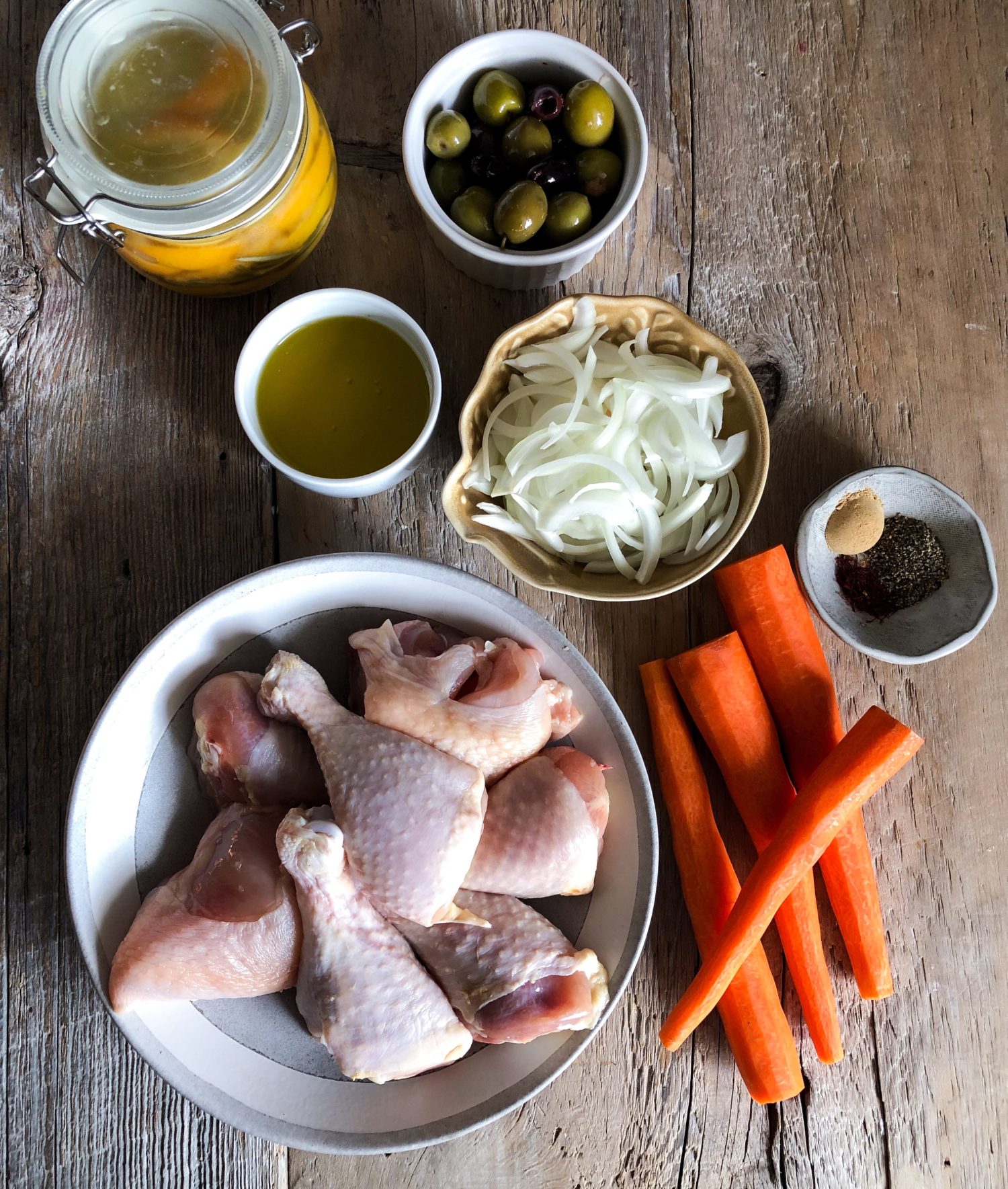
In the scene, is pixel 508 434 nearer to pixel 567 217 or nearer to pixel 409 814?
pixel 567 217

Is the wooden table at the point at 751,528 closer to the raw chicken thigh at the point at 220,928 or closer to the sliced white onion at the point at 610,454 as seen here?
the sliced white onion at the point at 610,454

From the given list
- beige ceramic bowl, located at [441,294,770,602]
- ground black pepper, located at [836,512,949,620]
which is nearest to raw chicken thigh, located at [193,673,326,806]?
beige ceramic bowl, located at [441,294,770,602]

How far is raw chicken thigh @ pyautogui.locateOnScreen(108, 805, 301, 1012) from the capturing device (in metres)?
1.08

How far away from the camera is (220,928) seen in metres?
1.11

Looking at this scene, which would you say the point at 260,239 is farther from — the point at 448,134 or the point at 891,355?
the point at 891,355

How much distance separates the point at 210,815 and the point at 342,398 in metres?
0.60

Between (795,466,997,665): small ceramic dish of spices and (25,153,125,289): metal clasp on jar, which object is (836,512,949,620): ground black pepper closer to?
(795,466,997,665): small ceramic dish of spices

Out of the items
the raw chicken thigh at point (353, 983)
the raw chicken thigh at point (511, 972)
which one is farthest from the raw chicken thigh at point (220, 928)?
the raw chicken thigh at point (511, 972)

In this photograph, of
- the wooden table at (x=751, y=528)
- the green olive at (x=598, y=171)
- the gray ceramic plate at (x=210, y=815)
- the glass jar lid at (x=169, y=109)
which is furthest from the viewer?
the wooden table at (x=751, y=528)

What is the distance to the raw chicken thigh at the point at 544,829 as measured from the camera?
114 centimetres

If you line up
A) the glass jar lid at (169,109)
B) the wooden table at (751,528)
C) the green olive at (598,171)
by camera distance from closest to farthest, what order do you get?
1. the glass jar lid at (169,109)
2. the green olive at (598,171)
3. the wooden table at (751,528)

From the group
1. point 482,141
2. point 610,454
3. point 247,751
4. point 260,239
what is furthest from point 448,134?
point 247,751

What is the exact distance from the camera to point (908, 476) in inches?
51.9

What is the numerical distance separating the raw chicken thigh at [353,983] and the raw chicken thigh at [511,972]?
27mm
